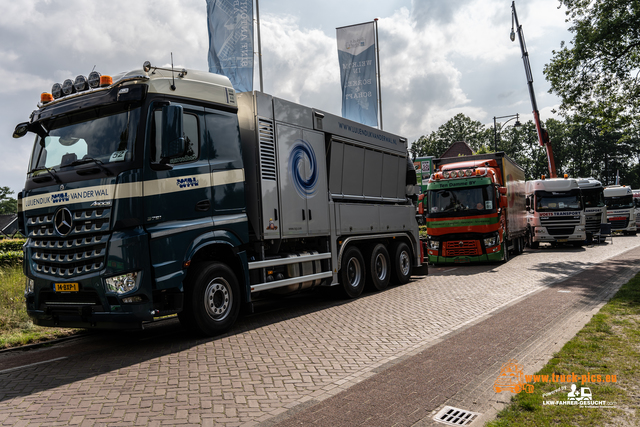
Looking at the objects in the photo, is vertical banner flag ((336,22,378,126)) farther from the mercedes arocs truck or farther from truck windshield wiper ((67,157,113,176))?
truck windshield wiper ((67,157,113,176))

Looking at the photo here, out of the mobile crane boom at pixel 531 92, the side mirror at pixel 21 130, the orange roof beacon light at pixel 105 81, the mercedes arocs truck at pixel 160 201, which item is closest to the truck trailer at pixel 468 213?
the mercedes arocs truck at pixel 160 201

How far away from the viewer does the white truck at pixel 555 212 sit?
2270 centimetres

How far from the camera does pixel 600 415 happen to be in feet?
12.4

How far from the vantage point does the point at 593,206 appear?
26.4 metres

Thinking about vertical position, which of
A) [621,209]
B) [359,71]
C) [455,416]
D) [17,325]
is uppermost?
[359,71]

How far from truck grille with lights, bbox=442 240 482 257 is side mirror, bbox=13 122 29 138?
42.1 ft

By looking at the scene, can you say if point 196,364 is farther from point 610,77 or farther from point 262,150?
point 610,77

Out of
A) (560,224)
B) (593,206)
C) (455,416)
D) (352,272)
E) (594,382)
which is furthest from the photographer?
(593,206)

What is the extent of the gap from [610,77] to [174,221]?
20.6 m

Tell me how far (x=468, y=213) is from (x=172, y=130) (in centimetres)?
1197

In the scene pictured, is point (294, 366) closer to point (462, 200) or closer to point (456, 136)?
point (462, 200)

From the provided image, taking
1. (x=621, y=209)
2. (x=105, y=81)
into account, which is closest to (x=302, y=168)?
(x=105, y=81)

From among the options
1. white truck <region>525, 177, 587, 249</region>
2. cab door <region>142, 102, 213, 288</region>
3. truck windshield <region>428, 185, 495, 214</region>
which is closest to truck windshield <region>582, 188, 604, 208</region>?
→ white truck <region>525, 177, 587, 249</region>

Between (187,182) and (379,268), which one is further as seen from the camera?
(379,268)
